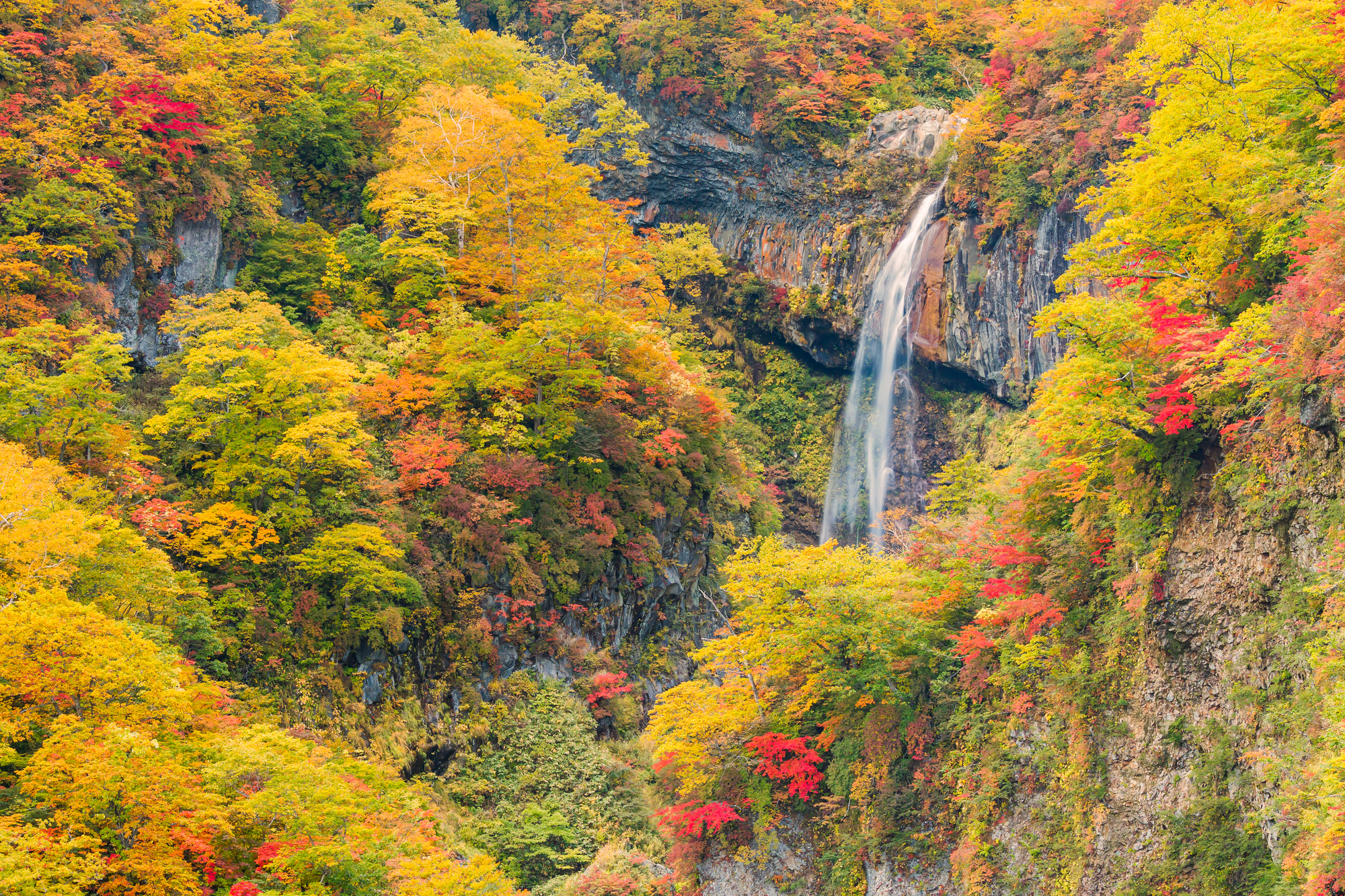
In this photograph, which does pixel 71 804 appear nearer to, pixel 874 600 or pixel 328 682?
pixel 328 682

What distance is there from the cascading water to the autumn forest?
1.00ft

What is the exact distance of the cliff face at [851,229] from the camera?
3303 centimetres

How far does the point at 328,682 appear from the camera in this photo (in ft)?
57.4

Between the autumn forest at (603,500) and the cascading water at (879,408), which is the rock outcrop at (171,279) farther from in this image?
the cascading water at (879,408)

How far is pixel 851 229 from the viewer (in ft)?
126

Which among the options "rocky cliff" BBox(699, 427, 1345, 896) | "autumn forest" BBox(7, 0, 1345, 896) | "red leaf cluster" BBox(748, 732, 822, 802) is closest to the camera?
"rocky cliff" BBox(699, 427, 1345, 896)

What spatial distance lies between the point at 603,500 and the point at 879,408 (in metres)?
16.7

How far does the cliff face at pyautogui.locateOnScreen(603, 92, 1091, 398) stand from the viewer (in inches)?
1300

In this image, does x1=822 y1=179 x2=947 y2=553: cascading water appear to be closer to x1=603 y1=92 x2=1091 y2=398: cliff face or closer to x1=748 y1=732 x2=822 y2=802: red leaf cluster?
x1=603 y1=92 x2=1091 y2=398: cliff face

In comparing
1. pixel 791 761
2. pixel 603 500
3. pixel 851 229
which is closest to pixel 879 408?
pixel 851 229

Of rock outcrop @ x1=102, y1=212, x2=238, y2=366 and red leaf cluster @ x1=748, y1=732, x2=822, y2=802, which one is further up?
rock outcrop @ x1=102, y1=212, x2=238, y2=366

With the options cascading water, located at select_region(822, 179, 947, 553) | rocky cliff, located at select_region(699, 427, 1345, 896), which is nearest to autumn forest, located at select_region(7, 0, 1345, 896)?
rocky cliff, located at select_region(699, 427, 1345, 896)

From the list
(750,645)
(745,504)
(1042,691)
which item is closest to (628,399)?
(745,504)

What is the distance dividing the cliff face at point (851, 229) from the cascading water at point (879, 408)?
2.10 feet
